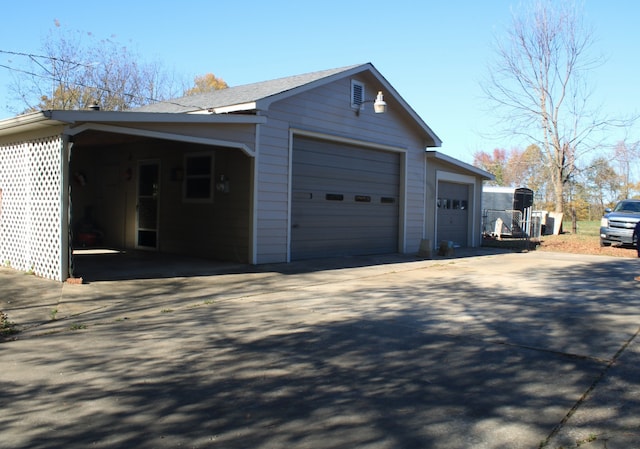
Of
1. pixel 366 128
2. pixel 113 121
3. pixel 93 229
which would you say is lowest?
pixel 93 229

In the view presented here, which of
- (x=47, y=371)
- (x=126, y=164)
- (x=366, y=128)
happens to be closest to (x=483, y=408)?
(x=47, y=371)

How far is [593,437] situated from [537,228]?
21.6 m

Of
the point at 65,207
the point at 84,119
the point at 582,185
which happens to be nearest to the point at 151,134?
the point at 84,119

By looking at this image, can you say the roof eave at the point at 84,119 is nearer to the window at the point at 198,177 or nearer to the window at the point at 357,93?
the window at the point at 198,177

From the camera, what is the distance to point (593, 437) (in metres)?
3.29

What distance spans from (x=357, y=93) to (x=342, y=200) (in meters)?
2.77

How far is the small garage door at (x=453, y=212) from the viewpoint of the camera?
17.3 metres

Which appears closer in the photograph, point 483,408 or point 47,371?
point 483,408

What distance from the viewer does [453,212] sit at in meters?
18.0

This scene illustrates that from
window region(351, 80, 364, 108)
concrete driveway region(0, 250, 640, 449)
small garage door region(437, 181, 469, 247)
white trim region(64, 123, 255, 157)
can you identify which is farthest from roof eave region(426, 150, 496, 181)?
concrete driveway region(0, 250, 640, 449)

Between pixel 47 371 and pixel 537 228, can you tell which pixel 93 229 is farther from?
pixel 537 228

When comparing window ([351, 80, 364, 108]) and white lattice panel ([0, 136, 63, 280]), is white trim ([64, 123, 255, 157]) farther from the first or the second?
window ([351, 80, 364, 108])

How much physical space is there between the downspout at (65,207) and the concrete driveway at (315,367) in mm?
492

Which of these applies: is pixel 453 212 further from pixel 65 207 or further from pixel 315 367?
pixel 315 367
